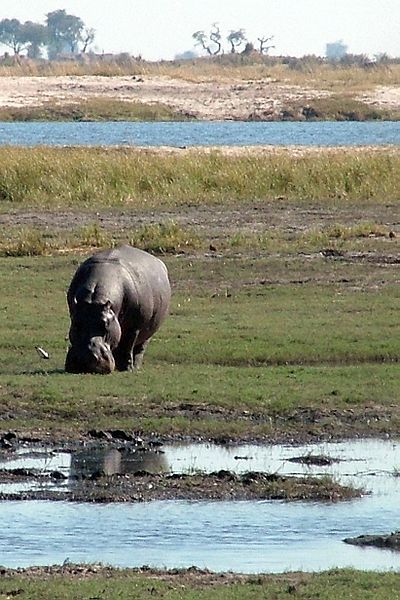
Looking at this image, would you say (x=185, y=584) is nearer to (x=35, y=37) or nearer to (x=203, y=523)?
(x=203, y=523)

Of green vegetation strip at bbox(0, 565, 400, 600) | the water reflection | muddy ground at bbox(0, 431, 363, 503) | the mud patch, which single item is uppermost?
green vegetation strip at bbox(0, 565, 400, 600)

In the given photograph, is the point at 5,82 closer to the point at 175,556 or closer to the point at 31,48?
the point at 175,556

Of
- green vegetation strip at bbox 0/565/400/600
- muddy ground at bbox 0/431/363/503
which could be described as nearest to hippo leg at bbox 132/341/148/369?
muddy ground at bbox 0/431/363/503

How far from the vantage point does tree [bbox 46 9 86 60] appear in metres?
152

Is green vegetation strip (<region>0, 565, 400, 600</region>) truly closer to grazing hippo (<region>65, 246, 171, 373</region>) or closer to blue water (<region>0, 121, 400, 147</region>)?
grazing hippo (<region>65, 246, 171, 373</region>)

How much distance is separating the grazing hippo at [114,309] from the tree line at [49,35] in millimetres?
133159

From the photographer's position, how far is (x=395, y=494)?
31.6 ft

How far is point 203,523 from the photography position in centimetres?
876

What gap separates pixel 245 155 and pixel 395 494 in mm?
21821

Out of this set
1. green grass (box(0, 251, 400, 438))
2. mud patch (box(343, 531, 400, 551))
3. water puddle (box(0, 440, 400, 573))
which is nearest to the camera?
water puddle (box(0, 440, 400, 573))

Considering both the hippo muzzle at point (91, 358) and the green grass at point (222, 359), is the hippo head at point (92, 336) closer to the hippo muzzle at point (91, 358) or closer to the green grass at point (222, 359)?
the hippo muzzle at point (91, 358)

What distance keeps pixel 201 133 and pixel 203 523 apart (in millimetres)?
42953

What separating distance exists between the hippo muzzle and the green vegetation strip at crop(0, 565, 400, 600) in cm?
503

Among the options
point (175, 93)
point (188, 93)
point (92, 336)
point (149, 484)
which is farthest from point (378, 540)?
point (175, 93)
